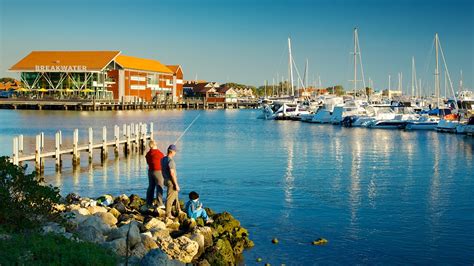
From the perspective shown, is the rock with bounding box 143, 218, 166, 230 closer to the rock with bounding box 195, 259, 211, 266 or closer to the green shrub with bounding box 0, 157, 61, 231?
the rock with bounding box 195, 259, 211, 266

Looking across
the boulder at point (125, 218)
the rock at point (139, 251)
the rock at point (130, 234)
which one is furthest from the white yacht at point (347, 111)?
the rock at point (139, 251)

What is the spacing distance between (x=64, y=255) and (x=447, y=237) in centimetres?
1323

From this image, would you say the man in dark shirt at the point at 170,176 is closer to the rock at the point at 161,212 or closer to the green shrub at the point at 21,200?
the rock at the point at 161,212

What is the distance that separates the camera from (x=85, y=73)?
134 metres

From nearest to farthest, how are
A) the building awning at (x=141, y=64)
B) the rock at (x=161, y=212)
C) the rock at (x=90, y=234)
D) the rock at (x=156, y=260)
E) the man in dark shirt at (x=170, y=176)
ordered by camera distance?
the rock at (x=156, y=260), the rock at (x=90, y=234), the man in dark shirt at (x=170, y=176), the rock at (x=161, y=212), the building awning at (x=141, y=64)

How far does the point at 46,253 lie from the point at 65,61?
133 metres

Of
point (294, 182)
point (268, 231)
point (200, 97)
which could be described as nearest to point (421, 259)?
point (268, 231)

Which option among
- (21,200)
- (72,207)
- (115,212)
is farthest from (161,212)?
(21,200)

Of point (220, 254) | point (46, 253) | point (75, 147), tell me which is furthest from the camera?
point (75, 147)

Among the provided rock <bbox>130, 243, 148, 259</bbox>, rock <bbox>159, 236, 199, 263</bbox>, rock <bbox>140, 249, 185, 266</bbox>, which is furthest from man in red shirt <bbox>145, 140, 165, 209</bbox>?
rock <bbox>140, 249, 185, 266</bbox>

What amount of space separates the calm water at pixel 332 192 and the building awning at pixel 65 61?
8022cm

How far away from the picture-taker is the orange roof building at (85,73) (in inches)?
5295

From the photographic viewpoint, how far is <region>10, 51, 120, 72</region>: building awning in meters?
133

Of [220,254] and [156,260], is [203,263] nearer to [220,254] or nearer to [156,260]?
[220,254]
